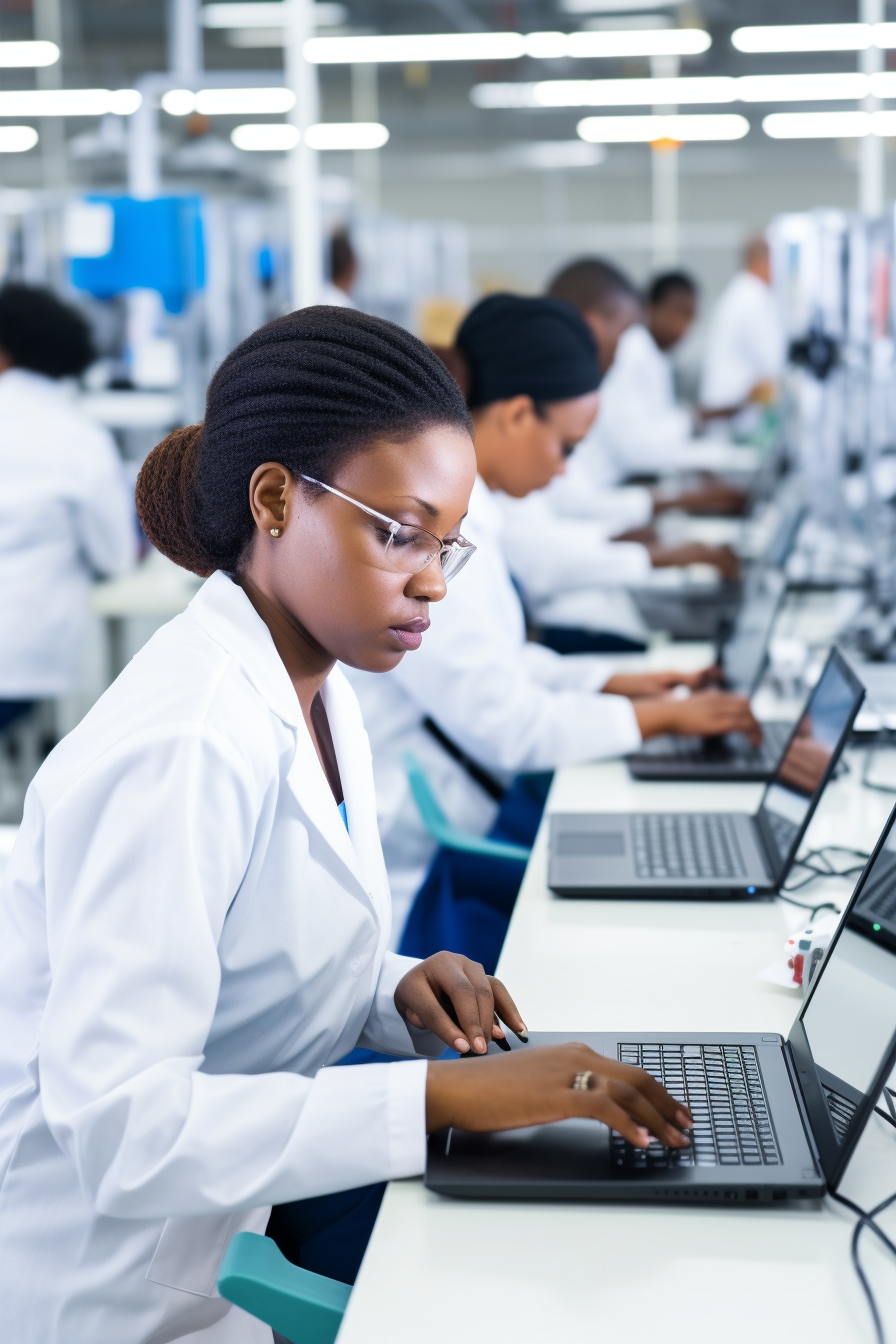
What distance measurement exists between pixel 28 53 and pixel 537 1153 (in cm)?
895

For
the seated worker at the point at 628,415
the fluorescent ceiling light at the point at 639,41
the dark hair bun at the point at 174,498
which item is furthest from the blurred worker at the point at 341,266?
the dark hair bun at the point at 174,498

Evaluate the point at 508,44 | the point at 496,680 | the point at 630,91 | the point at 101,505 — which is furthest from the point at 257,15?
the point at 496,680

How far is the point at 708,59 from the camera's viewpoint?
32.8 feet

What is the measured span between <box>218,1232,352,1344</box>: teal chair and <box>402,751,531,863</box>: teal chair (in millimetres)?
950

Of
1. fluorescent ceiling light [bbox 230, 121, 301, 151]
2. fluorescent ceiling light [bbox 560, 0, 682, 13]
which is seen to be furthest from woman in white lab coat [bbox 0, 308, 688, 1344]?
fluorescent ceiling light [bbox 230, 121, 301, 151]

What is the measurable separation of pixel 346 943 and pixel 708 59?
10.2 metres

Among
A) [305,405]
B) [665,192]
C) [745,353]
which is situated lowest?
[745,353]

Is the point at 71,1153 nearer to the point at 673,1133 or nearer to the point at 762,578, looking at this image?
the point at 673,1133

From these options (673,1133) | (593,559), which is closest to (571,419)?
(593,559)

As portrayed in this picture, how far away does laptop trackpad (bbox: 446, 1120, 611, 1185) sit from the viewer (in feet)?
3.16

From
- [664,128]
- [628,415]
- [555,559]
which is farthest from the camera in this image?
[664,128]

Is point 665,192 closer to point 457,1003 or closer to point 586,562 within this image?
point 586,562

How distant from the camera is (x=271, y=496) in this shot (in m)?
1.04

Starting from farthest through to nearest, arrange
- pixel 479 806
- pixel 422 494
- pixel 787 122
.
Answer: pixel 787 122
pixel 479 806
pixel 422 494
